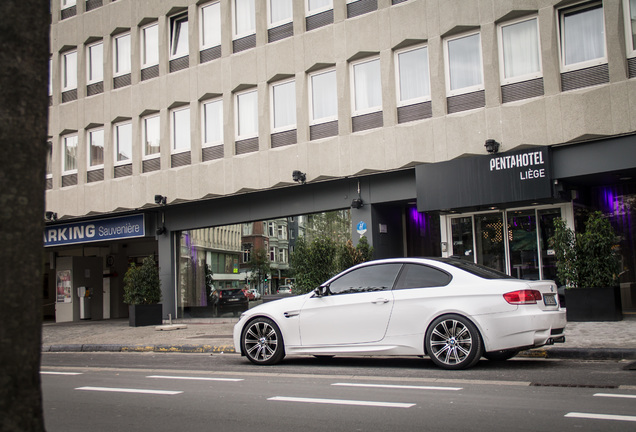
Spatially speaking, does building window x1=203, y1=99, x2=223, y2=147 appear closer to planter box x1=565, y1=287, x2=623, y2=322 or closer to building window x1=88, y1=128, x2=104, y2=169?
building window x1=88, y1=128, x2=104, y2=169

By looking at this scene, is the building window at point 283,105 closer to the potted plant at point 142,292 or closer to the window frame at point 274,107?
the window frame at point 274,107

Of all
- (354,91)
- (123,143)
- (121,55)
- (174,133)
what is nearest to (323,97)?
(354,91)

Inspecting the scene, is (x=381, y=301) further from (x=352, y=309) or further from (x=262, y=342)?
(x=262, y=342)

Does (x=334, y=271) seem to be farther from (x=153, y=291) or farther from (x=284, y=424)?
(x=284, y=424)

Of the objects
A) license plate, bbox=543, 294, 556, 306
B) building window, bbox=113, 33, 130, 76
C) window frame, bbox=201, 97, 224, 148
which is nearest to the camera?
license plate, bbox=543, 294, 556, 306

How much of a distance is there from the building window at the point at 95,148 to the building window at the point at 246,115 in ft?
21.5

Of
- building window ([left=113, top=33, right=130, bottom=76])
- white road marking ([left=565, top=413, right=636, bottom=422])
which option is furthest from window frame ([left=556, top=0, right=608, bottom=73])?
building window ([left=113, top=33, right=130, bottom=76])

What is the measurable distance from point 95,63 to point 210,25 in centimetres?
594

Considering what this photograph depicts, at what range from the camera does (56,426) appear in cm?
618

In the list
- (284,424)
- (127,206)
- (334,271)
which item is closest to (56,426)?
(284,424)

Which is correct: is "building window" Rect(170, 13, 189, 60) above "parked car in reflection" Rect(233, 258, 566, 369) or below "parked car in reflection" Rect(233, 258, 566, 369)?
above

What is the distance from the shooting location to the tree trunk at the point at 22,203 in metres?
2.91

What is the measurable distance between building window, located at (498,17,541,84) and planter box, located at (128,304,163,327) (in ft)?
41.3

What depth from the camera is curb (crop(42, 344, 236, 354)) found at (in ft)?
43.3
